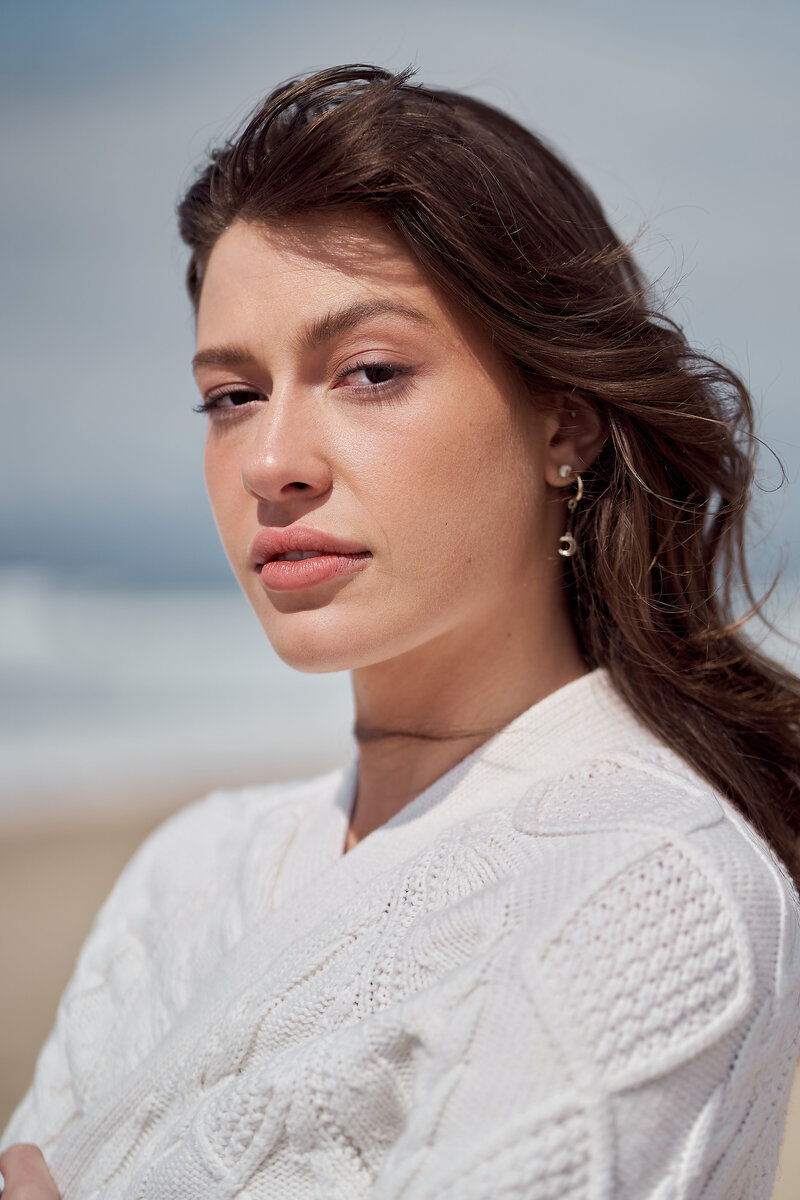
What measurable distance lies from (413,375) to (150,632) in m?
11.4

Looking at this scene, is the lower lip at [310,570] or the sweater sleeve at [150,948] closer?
the lower lip at [310,570]

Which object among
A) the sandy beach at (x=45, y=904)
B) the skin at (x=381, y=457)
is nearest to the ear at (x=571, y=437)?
the skin at (x=381, y=457)

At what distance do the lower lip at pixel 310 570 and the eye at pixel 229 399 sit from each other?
32 centimetres

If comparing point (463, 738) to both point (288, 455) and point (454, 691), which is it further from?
point (288, 455)

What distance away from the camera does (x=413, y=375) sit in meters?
1.67

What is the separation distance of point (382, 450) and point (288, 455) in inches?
6.0

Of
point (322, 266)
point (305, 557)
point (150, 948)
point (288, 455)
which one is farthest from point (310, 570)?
point (150, 948)

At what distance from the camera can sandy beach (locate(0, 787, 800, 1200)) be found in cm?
467

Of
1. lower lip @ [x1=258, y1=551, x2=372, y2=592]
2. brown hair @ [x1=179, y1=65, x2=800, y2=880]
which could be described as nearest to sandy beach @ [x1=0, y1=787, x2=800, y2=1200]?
brown hair @ [x1=179, y1=65, x2=800, y2=880]

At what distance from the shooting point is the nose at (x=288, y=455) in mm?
1664

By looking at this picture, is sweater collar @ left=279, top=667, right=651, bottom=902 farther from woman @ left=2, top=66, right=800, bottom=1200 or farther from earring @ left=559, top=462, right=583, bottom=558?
earring @ left=559, top=462, right=583, bottom=558

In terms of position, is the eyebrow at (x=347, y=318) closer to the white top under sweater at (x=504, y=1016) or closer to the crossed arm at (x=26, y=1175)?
the white top under sweater at (x=504, y=1016)

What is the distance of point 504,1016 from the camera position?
3.91 feet

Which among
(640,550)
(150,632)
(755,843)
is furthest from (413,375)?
(150,632)
